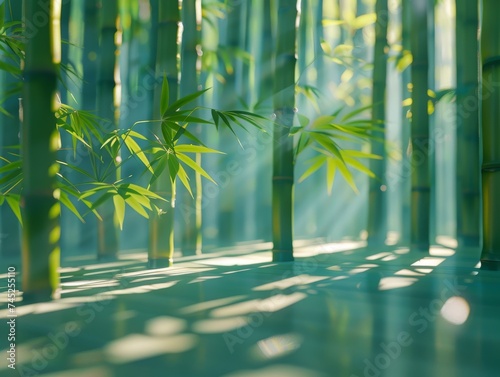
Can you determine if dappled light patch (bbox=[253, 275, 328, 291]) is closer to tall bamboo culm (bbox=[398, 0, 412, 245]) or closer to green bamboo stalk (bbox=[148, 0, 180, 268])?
green bamboo stalk (bbox=[148, 0, 180, 268])

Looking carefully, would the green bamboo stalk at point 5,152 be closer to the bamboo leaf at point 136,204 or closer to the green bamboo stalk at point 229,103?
the bamboo leaf at point 136,204

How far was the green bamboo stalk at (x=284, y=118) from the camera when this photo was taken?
2824 millimetres

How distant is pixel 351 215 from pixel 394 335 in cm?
613

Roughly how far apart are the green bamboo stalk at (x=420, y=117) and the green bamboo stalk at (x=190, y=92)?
56.4 inches

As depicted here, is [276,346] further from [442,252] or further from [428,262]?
[442,252]

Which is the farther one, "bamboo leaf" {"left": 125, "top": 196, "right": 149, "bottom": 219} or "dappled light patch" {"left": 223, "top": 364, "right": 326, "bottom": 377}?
"bamboo leaf" {"left": 125, "top": 196, "right": 149, "bottom": 219}

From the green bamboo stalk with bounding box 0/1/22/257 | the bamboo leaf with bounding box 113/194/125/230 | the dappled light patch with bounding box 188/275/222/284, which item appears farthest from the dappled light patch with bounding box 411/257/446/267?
the green bamboo stalk with bounding box 0/1/22/257

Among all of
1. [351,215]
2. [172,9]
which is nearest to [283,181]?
[172,9]

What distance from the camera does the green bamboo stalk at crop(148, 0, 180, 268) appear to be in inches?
106

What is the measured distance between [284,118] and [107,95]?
1079 millimetres

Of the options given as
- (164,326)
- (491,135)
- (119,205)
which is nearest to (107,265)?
(119,205)

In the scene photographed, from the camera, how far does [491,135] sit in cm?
263

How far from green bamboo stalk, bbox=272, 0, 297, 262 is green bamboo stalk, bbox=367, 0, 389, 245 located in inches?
59.0

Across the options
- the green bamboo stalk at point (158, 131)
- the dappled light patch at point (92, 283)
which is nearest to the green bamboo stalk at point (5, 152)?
the green bamboo stalk at point (158, 131)
